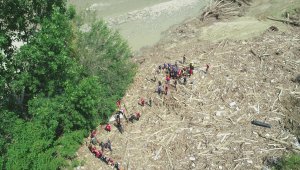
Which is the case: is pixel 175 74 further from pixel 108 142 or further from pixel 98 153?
pixel 98 153

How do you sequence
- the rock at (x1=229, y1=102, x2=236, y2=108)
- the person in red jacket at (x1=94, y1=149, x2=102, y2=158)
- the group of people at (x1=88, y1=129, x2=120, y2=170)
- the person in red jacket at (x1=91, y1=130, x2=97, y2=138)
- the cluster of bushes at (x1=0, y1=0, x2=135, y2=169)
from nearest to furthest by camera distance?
the cluster of bushes at (x1=0, y1=0, x2=135, y2=169) < the group of people at (x1=88, y1=129, x2=120, y2=170) < the person in red jacket at (x1=94, y1=149, x2=102, y2=158) < the person in red jacket at (x1=91, y1=130, x2=97, y2=138) < the rock at (x1=229, y1=102, x2=236, y2=108)

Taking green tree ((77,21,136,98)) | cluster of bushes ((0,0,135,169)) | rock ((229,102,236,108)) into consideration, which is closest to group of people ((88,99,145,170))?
cluster of bushes ((0,0,135,169))

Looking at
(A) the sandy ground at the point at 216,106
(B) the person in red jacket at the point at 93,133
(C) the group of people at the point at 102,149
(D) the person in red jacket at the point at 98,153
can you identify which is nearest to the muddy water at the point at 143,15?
(A) the sandy ground at the point at 216,106

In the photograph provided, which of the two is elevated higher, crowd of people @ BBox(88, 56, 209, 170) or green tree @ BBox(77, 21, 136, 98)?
green tree @ BBox(77, 21, 136, 98)

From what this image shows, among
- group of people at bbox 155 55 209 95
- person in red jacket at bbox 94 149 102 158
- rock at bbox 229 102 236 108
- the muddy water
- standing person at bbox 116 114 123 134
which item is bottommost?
rock at bbox 229 102 236 108

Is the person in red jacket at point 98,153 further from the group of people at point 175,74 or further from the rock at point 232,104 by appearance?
the rock at point 232,104

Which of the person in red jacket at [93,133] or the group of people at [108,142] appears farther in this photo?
the person in red jacket at [93,133]

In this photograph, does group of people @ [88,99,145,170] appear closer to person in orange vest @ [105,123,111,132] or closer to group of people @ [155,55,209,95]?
person in orange vest @ [105,123,111,132]

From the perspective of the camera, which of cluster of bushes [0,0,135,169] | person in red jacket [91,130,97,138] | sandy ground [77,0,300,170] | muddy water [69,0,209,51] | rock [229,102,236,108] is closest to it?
cluster of bushes [0,0,135,169]
